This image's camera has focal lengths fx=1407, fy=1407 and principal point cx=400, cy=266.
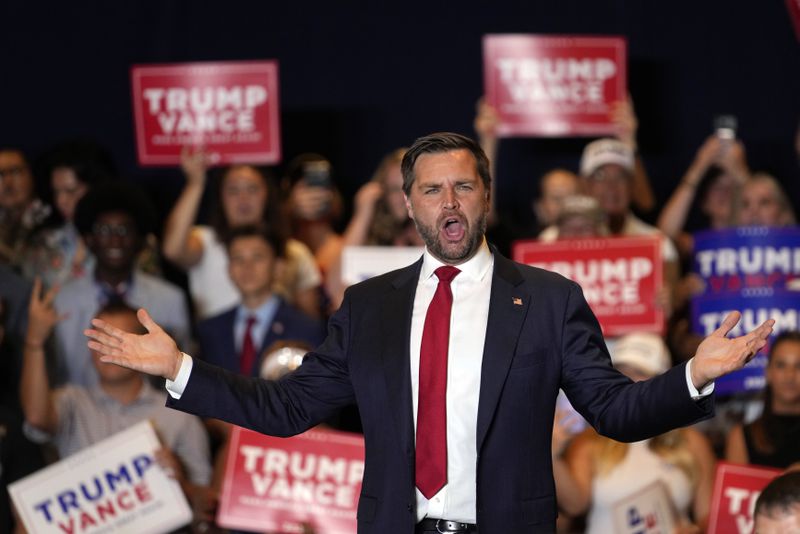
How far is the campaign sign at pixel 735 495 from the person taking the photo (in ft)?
14.5

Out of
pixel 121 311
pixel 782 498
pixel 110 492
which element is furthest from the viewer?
pixel 121 311

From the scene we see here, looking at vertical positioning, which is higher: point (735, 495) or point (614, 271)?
point (614, 271)

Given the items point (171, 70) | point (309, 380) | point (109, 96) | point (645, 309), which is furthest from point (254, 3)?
point (309, 380)

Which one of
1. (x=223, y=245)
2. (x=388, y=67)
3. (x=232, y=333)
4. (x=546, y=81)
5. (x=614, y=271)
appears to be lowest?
(x=232, y=333)

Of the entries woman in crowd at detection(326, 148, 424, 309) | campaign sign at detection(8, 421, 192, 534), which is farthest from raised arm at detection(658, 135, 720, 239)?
campaign sign at detection(8, 421, 192, 534)

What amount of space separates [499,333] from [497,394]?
0.13m

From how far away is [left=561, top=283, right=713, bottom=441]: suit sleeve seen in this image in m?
2.58

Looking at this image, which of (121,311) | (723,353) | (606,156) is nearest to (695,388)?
(723,353)

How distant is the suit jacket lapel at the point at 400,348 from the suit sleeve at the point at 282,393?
11 centimetres

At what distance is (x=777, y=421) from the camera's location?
4805 mm

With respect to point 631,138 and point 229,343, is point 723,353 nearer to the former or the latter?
point 229,343

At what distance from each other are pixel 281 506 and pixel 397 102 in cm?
322

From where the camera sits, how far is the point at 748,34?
7.34 meters

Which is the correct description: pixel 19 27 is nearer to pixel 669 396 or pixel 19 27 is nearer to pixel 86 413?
pixel 86 413
